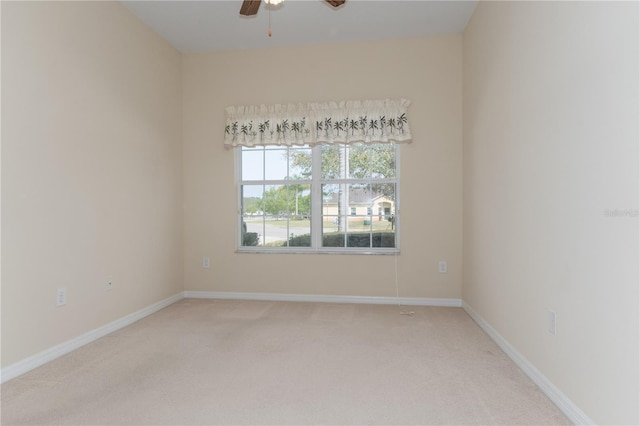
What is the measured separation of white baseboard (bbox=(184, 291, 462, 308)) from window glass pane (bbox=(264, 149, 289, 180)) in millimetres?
1392

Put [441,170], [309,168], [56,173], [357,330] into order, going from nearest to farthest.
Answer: [56,173]
[357,330]
[441,170]
[309,168]

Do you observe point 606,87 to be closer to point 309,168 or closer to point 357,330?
point 357,330

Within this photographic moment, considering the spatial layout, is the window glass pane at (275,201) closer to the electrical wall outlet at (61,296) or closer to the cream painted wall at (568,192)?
the electrical wall outlet at (61,296)

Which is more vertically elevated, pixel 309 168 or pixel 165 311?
pixel 309 168

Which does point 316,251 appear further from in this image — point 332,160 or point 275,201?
point 332,160

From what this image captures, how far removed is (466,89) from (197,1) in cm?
272

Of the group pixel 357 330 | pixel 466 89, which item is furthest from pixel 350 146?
pixel 357 330

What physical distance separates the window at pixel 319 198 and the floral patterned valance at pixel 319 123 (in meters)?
0.16

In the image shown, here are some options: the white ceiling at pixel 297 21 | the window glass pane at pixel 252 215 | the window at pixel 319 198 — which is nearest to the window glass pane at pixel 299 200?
the window at pixel 319 198

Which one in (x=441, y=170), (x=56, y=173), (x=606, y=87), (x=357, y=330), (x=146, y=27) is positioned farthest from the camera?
(x=441, y=170)

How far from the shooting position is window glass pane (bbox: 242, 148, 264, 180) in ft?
13.4

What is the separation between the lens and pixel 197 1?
3.09m

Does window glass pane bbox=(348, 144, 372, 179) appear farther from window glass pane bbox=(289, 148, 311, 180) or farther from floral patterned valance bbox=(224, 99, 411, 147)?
window glass pane bbox=(289, 148, 311, 180)

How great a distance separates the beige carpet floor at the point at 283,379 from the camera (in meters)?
1.73
